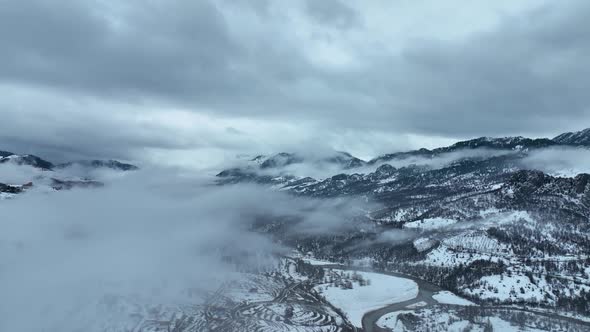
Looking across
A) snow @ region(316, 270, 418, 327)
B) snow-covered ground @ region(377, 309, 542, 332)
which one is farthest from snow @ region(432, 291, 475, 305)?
snow-covered ground @ region(377, 309, 542, 332)

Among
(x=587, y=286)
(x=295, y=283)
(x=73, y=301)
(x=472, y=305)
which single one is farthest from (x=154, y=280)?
(x=587, y=286)

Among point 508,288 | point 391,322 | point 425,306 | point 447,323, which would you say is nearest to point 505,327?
point 447,323

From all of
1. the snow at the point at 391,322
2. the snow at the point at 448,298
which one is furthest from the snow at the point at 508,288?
the snow at the point at 391,322

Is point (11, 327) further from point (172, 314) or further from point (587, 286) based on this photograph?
point (587, 286)

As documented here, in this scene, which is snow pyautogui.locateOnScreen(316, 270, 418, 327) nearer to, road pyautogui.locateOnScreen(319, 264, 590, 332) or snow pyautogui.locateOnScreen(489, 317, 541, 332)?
road pyautogui.locateOnScreen(319, 264, 590, 332)

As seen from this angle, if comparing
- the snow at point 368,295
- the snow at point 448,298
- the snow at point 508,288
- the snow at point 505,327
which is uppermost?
the snow at point 508,288

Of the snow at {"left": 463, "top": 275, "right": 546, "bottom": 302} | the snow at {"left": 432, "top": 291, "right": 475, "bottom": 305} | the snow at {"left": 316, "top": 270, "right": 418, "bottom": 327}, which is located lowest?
the snow at {"left": 316, "top": 270, "right": 418, "bottom": 327}

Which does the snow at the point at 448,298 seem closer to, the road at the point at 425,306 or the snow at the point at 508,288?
the road at the point at 425,306
